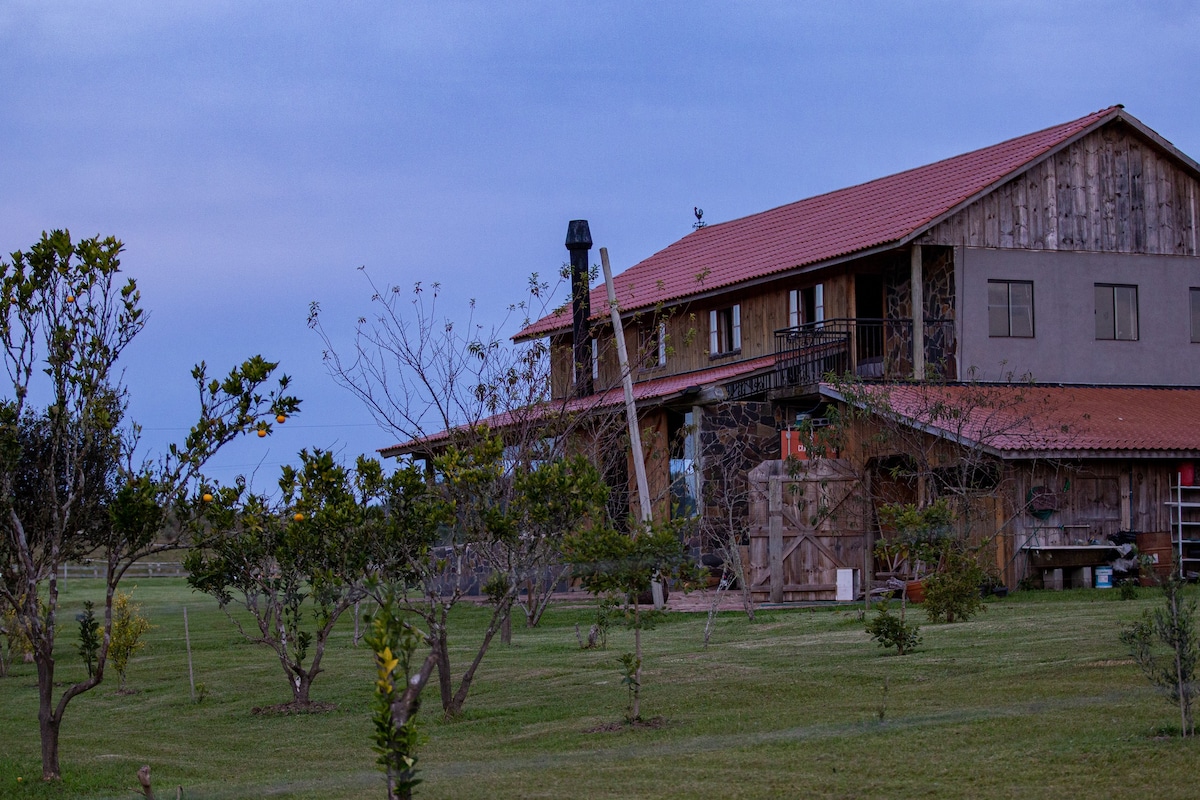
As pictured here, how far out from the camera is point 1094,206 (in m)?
26.5

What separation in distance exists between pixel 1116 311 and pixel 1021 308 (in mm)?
2114

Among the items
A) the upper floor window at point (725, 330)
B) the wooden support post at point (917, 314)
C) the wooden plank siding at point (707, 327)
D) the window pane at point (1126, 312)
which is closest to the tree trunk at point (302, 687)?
the wooden plank siding at point (707, 327)

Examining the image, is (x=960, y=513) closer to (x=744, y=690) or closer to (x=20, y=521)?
(x=744, y=690)

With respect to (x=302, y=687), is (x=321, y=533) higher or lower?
higher

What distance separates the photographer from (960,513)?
68.3ft

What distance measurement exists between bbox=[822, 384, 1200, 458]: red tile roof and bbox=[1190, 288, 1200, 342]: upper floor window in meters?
2.00

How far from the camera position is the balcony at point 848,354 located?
82.6ft

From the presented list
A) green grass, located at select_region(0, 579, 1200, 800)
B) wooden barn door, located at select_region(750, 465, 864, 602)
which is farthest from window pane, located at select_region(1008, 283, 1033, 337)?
green grass, located at select_region(0, 579, 1200, 800)

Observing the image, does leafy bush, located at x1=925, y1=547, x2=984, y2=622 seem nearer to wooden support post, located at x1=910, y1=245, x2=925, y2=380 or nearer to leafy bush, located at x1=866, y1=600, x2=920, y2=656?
leafy bush, located at x1=866, y1=600, x2=920, y2=656

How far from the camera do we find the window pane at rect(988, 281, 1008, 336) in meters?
25.6

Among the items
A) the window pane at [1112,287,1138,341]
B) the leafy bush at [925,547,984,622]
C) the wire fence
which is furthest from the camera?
the wire fence

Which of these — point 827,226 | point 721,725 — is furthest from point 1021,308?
point 721,725

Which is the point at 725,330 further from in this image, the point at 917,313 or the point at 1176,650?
the point at 1176,650

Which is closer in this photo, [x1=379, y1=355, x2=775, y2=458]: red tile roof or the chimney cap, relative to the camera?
[x1=379, y1=355, x2=775, y2=458]: red tile roof
